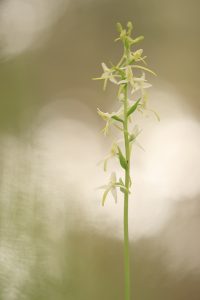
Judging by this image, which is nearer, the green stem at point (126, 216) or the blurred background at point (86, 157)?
the green stem at point (126, 216)

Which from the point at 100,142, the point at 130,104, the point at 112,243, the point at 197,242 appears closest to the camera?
the point at 130,104

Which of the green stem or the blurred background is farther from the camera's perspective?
the blurred background

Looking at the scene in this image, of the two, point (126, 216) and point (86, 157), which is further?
point (86, 157)

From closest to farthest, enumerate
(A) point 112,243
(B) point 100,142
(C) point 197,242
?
(A) point 112,243
(B) point 100,142
(C) point 197,242

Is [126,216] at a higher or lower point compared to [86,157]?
lower

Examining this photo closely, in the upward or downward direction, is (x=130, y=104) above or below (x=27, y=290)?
above

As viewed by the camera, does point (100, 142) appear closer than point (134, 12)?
Yes

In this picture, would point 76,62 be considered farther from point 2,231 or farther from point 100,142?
point 2,231

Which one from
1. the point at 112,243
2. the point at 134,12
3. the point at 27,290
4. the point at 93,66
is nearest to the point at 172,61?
the point at 134,12
